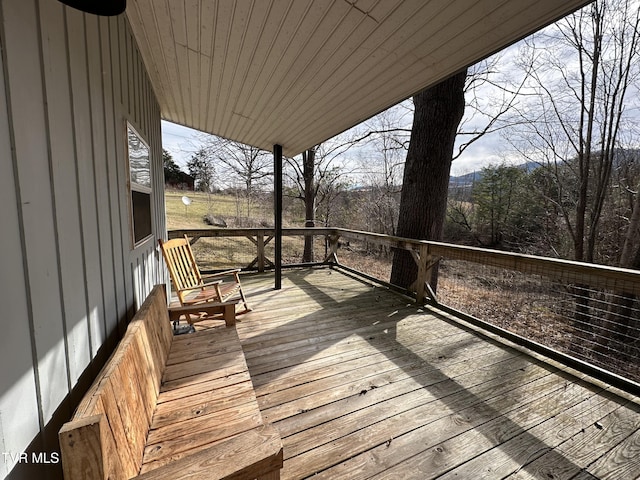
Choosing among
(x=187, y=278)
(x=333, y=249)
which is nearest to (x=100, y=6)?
(x=187, y=278)

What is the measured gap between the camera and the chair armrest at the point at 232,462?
0.79m

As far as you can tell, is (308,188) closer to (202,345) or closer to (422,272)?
(422,272)

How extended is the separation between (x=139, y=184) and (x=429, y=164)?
13.4 feet

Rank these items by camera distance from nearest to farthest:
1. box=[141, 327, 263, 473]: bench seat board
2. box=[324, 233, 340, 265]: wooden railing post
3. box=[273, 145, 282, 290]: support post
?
1. box=[141, 327, 263, 473]: bench seat board
2. box=[273, 145, 282, 290]: support post
3. box=[324, 233, 340, 265]: wooden railing post

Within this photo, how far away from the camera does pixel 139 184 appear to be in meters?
2.26

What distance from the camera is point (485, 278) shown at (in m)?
5.23

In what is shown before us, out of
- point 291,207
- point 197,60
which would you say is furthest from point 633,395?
point 291,207

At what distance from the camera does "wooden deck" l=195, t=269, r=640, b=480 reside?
1.50 m

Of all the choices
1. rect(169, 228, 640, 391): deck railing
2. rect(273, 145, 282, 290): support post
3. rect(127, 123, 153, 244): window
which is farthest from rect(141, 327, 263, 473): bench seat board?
rect(273, 145, 282, 290): support post

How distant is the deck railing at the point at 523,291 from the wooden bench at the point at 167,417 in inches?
82.3

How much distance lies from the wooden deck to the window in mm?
1448

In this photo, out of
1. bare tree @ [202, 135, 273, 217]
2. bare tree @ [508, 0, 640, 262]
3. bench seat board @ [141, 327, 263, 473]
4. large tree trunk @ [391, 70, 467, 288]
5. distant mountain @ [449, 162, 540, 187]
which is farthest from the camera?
distant mountain @ [449, 162, 540, 187]

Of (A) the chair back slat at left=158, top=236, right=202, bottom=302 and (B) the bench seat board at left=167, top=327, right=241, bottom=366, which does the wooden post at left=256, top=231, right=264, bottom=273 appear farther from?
(B) the bench seat board at left=167, top=327, right=241, bottom=366

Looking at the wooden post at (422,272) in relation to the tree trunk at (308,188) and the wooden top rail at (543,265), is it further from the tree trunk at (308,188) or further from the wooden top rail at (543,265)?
the tree trunk at (308,188)
